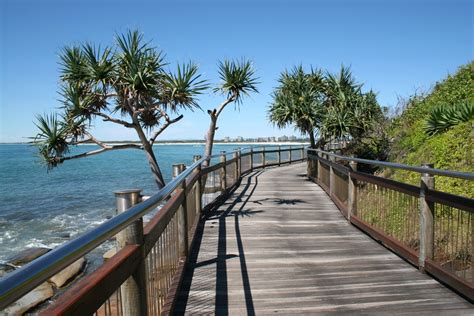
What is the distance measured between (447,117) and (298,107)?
577 cm

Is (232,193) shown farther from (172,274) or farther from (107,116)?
(172,274)

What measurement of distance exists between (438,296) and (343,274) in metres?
0.98

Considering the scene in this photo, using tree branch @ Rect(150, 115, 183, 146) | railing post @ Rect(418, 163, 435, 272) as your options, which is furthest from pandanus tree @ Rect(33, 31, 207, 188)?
railing post @ Rect(418, 163, 435, 272)

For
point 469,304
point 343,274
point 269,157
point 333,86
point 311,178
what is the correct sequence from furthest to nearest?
point 269,157 < point 333,86 < point 311,178 < point 343,274 < point 469,304

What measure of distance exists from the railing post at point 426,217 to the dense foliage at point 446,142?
10.9ft

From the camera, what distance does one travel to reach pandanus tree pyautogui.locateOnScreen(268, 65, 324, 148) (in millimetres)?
14797

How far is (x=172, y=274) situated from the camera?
357cm

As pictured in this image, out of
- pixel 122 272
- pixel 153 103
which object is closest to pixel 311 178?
pixel 153 103

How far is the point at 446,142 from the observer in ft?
28.5

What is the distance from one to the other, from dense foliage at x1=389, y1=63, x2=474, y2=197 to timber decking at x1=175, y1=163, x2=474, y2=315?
2.88 metres

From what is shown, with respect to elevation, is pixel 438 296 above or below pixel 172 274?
below

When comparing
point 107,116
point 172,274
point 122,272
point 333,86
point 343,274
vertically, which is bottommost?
point 343,274

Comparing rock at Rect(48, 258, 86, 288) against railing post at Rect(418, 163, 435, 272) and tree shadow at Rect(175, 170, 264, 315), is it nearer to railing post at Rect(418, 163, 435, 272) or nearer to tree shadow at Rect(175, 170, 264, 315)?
tree shadow at Rect(175, 170, 264, 315)

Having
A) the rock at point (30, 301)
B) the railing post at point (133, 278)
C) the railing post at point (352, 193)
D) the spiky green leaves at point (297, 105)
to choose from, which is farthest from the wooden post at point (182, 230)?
the spiky green leaves at point (297, 105)
